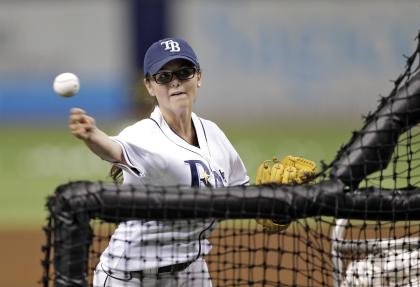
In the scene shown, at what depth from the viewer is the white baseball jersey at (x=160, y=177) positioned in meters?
4.02

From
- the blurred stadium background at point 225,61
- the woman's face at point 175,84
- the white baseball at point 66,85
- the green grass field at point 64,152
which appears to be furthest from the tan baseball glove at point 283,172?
the blurred stadium background at point 225,61

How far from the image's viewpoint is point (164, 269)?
426 cm

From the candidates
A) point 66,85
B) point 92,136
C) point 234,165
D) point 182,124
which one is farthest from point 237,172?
point 92,136

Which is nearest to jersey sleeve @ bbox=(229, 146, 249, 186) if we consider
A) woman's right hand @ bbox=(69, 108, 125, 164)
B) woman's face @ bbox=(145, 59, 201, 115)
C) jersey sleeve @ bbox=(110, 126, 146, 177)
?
woman's face @ bbox=(145, 59, 201, 115)

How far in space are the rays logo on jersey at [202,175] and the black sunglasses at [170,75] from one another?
14.5 inches

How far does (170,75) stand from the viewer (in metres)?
4.27

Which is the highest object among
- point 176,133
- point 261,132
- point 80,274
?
point 261,132

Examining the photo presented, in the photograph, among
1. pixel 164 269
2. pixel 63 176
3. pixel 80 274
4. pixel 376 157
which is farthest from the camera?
pixel 63 176

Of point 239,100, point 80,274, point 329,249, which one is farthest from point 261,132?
point 80,274

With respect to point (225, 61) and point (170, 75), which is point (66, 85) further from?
point (225, 61)

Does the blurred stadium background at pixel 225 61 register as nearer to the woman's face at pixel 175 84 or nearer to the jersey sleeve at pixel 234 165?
the jersey sleeve at pixel 234 165

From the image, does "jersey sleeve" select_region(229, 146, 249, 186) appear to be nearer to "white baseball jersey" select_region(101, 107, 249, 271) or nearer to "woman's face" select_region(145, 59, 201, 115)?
"white baseball jersey" select_region(101, 107, 249, 271)

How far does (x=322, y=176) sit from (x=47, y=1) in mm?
16073

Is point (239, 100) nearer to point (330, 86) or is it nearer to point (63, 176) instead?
point (330, 86)
